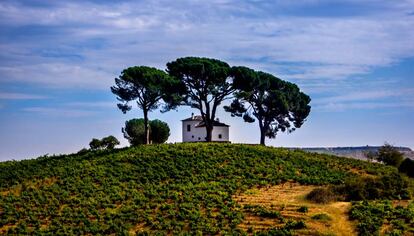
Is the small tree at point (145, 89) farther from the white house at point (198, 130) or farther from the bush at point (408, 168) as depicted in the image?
the bush at point (408, 168)

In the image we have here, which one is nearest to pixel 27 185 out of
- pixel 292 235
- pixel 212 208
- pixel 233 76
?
pixel 212 208

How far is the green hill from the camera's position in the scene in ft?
142

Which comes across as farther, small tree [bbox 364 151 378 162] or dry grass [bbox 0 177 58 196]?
small tree [bbox 364 151 378 162]

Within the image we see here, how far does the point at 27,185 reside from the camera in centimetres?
5522

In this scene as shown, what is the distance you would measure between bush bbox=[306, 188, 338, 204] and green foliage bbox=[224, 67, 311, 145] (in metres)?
31.2

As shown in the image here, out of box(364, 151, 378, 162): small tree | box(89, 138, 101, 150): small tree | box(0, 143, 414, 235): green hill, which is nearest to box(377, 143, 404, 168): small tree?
box(364, 151, 378, 162): small tree

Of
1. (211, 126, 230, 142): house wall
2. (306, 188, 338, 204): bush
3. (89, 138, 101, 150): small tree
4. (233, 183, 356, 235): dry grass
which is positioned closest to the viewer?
(233, 183, 356, 235): dry grass

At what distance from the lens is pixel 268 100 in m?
82.4

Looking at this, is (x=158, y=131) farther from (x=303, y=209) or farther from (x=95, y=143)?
(x=303, y=209)

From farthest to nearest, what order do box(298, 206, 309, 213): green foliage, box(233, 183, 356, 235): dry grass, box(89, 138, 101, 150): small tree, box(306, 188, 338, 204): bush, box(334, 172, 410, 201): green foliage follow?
box(89, 138, 101, 150): small tree → box(334, 172, 410, 201): green foliage → box(306, 188, 338, 204): bush → box(298, 206, 309, 213): green foliage → box(233, 183, 356, 235): dry grass

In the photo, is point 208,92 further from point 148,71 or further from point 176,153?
point 176,153

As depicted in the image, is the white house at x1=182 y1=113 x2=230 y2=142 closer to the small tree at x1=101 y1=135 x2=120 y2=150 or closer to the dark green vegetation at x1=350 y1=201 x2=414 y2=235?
the small tree at x1=101 y1=135 x2=120 y2=150

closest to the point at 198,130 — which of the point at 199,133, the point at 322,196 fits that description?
the point at 199,133

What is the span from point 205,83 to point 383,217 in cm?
3904
